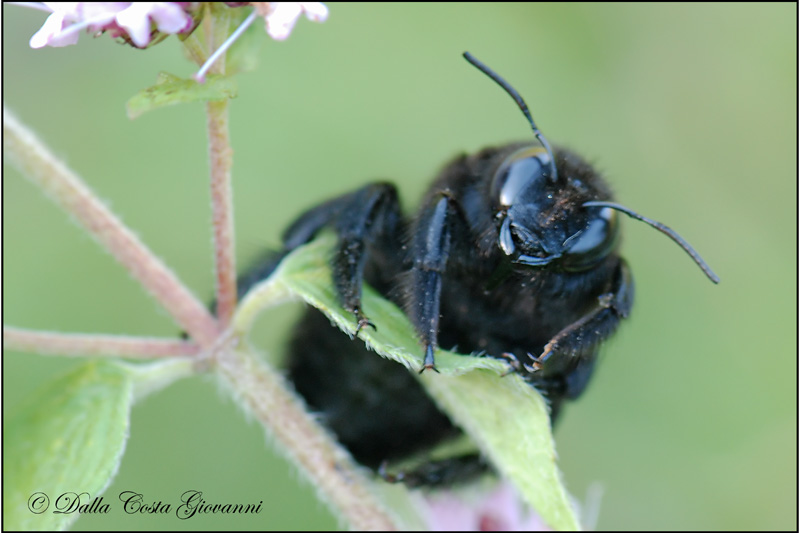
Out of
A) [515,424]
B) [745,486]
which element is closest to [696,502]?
[745,486]

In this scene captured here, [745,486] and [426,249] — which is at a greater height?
[426,249]

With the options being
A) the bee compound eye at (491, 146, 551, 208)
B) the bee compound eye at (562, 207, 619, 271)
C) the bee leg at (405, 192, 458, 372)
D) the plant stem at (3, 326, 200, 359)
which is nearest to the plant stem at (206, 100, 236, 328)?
the plant stem at (3, 326, 200, 359)

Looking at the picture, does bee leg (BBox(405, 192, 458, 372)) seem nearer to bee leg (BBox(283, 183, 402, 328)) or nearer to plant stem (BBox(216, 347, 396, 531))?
bee leg (BBox(283, 183, 402, 328))

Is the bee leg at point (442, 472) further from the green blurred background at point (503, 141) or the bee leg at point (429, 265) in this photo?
the green blurred background at point (503, 141)

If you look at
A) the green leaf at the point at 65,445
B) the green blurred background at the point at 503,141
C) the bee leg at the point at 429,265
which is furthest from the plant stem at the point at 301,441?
the green blurred background at the point at 503,141

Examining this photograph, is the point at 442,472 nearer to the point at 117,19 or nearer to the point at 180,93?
the point at 180,93

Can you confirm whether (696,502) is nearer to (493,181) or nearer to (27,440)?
(493,181)
